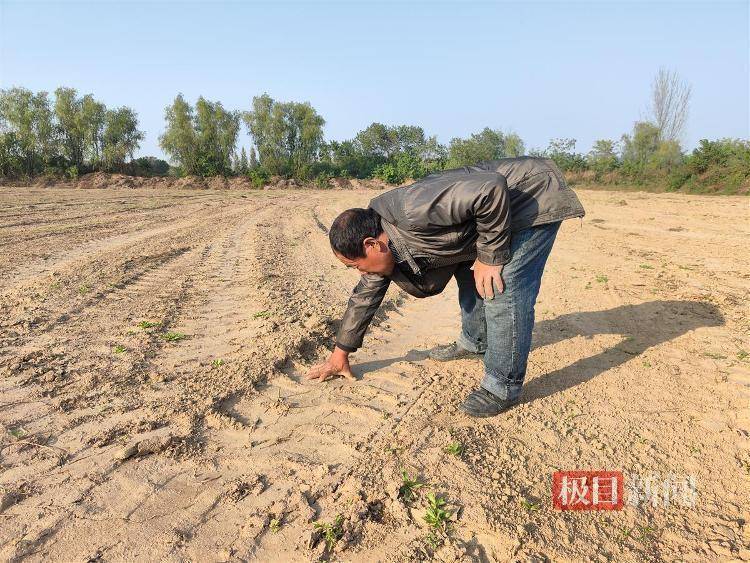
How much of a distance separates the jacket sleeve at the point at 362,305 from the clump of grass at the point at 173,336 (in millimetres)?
1536

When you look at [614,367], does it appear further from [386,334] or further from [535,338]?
[386,334]

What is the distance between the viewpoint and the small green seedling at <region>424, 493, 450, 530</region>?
1928 millimetres

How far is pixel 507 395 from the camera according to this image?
8.95ft

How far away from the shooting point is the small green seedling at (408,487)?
82.0 inches

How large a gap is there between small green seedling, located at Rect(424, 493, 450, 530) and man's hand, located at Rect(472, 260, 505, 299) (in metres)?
1.10

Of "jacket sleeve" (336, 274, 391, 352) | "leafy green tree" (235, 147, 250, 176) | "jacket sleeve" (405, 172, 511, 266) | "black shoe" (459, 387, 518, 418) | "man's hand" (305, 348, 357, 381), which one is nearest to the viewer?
"jacket sleeve" (405, 172, 511, 266)

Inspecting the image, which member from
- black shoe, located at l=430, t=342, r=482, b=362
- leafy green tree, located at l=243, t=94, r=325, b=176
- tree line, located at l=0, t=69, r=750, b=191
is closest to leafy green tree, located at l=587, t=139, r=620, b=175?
tree line, located at l=0, t=69, r=750, b=191

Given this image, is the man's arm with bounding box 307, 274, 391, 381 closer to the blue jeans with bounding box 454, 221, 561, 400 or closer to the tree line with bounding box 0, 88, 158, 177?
the blue jeans with bounding box 454, 221, 561, 400

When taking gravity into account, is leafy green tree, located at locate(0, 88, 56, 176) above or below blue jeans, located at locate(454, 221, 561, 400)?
above

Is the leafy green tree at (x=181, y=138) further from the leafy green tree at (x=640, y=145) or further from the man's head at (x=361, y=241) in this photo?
the man's head at (x=361, y=241)

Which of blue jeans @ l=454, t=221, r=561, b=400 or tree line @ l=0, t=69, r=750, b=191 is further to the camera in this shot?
tree line @ l=0, t=69, r=750, b=191

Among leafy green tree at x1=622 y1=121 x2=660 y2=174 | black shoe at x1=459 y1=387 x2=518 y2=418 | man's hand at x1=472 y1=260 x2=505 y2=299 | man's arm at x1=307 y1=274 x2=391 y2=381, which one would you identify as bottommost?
black shoe at x1=459 y1=387 x2=518 y2=418

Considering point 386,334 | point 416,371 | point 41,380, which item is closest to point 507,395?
point 416,371

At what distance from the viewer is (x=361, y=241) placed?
2.52 metres
